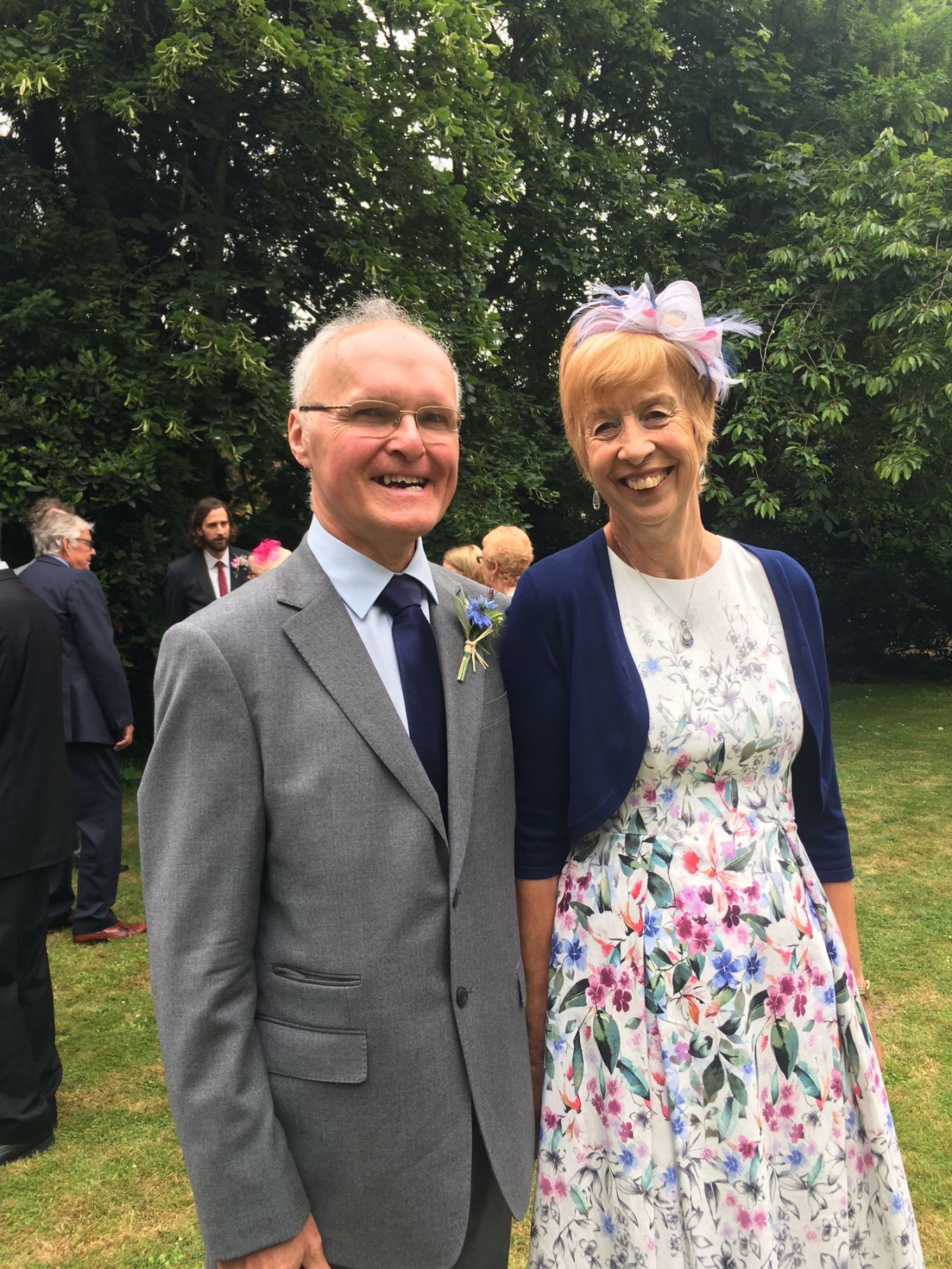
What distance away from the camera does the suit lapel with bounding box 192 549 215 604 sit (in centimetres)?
661

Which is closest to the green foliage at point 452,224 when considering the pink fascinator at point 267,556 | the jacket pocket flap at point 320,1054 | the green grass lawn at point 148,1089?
the pink fascinator at point 267,556

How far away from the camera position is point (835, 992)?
1.88 m

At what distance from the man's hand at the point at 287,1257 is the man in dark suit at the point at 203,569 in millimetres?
5431

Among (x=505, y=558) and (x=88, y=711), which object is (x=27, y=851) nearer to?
(x=88, y=711)

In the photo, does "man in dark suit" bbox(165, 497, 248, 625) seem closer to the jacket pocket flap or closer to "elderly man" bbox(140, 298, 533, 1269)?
"elderly man" bbox(140, 298, 533, 1269)

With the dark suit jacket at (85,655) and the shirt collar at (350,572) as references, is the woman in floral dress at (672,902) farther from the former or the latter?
the dark suit jacket at (85,655)

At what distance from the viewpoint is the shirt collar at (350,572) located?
166cm

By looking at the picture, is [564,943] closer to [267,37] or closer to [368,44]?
[267,37]

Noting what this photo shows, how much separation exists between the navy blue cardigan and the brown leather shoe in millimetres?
4145

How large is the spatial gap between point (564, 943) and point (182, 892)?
2.56 feet

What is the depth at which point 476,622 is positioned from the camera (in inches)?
70.5

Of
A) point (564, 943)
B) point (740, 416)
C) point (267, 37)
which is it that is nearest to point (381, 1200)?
point (564, 943)

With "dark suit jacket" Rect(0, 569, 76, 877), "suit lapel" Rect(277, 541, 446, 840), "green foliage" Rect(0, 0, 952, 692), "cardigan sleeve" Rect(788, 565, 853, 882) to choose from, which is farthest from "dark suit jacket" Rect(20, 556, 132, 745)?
"cardigan sleeve" Rect(788, 565, 853, 882)

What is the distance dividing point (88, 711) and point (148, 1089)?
7.22ft
